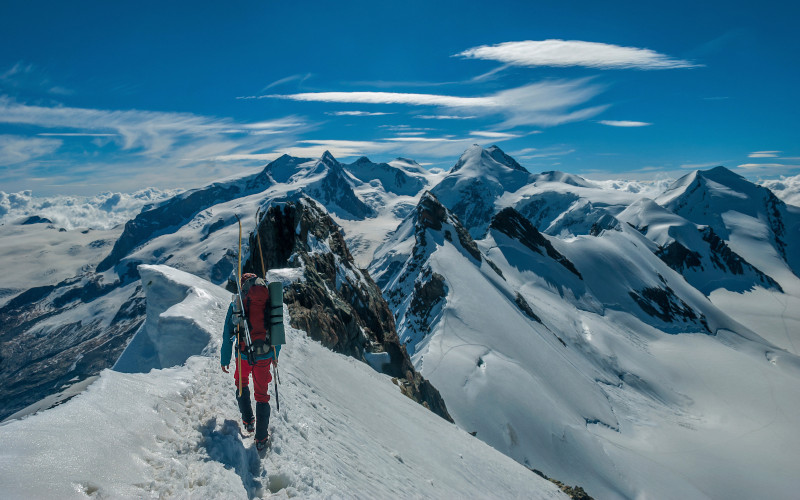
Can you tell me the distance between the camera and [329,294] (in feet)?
97.4

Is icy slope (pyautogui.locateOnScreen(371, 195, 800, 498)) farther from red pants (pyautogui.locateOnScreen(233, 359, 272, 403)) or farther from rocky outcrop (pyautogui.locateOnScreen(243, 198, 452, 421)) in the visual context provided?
red pants (pyautogui.locateOnScreen(233, 359, 272, 403))

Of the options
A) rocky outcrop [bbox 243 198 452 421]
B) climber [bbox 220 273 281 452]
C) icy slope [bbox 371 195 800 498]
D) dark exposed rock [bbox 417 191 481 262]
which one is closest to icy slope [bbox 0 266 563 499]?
climber [bbox 220 273 281 452]

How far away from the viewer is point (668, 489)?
1735 inches

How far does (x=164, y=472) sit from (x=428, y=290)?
215 ft

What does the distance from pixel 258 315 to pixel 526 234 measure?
117 m

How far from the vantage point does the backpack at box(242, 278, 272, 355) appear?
8750mm

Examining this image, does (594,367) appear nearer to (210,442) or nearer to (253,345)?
(253,345)

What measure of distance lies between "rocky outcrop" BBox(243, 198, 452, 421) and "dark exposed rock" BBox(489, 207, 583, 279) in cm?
7992

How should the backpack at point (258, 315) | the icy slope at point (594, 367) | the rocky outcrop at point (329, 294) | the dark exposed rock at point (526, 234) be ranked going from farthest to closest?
1. the dark exposed rock at point (526, 234)
2. the icy slope at point (594, 367)
3. the rocky outcrop at point (329, 294)
4. the backpack at point (258, 315)

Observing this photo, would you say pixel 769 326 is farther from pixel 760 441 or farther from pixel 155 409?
pixel 155 409

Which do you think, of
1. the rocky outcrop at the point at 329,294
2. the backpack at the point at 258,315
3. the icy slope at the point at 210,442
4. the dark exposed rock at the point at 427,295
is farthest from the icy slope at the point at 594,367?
the backpack at the point at 258,315

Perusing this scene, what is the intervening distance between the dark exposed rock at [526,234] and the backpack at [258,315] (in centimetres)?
11110

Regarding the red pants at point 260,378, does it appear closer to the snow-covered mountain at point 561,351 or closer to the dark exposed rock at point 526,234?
the snow-covered mountain at point 561,351

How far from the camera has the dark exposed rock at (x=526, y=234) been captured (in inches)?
4391
